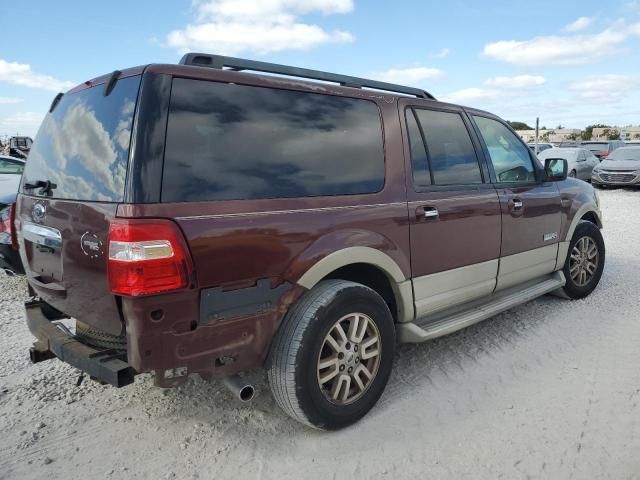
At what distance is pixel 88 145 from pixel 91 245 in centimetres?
56

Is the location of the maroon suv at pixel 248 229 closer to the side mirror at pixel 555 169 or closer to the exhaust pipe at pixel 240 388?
the exhaust pipe at pixel 240 388

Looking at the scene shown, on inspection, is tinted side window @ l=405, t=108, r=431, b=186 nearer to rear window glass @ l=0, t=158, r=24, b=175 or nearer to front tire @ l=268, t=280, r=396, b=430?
front tire @ l=268, t=280, r=396, b=430

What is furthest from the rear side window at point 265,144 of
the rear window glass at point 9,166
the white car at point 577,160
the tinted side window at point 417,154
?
the white car at point 577,160

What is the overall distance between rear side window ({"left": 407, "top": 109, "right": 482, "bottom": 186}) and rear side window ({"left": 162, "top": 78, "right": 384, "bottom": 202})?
48 cm

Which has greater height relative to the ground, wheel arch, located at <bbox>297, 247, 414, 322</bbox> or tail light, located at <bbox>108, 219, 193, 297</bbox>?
tail light, located at <bbox>108, 219, 193, 297</bbox>

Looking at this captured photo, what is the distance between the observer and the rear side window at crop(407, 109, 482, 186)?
337 centimetres

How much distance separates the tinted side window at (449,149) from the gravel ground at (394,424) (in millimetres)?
1360

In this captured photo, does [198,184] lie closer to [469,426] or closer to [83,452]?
[83,452]

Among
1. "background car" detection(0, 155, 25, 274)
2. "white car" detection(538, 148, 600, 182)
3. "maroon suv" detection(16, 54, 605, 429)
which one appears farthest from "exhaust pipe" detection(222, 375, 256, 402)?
"white car" detection(538, 148, 600, 182)

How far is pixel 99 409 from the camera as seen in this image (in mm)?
3000

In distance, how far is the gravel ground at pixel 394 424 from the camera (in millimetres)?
2459

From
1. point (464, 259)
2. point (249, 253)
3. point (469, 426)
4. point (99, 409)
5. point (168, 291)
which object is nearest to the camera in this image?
point (168, 291)

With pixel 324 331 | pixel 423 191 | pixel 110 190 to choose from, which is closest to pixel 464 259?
pixel 423 191

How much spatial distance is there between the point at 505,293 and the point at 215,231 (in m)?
2.82
